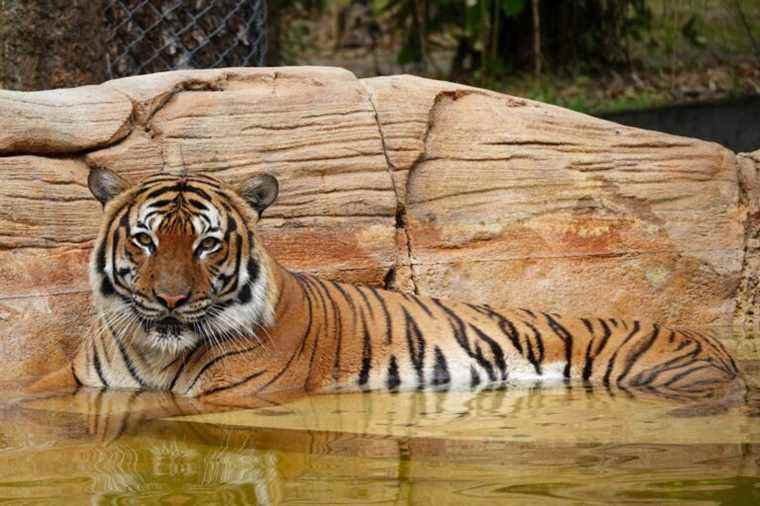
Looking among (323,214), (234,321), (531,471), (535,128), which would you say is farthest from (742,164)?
(531,471)

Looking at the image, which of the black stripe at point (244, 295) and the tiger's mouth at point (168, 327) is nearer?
the tiger's mouth at point (168, 327)

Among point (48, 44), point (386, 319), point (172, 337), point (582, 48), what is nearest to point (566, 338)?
point (386, 319)

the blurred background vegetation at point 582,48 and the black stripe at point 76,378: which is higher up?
the blurred background vegetation at point 582,48

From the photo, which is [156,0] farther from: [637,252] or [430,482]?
[430,482]

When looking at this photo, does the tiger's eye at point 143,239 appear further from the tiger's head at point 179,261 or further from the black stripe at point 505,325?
the black stripe at point 505,325

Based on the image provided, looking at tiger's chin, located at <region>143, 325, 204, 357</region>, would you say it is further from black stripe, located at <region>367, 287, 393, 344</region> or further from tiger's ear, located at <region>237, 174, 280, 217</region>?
black stripe, located at <region>367, 287, 393, 344</region>

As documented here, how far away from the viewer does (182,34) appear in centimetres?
813

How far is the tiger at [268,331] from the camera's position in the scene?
17.6 ft

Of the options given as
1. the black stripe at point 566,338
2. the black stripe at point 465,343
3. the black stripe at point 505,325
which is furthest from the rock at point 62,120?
the black stripe at point 566,338

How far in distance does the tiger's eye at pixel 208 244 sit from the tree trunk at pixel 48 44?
2.64 m

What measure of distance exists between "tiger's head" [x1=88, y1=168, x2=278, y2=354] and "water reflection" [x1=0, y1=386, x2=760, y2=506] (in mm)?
328

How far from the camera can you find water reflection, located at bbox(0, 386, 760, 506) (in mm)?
3805

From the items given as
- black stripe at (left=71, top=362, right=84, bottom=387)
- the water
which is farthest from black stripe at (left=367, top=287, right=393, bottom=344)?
black stripe at (left=71, top=362, right=84, bottom=387)

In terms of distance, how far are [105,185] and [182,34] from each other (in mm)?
2821
